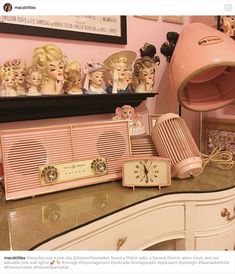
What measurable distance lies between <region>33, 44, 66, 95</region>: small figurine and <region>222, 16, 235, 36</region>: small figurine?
597 millimetres

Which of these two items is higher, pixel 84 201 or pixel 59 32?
pixel 59 32

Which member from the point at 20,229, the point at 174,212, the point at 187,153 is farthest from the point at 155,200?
the point at 20,229

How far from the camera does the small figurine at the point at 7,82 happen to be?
2.59 feet

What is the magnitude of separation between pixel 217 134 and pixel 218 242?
20.5 inches

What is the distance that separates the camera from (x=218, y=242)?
825mm

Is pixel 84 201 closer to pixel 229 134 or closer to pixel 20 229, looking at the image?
pixel 20 229

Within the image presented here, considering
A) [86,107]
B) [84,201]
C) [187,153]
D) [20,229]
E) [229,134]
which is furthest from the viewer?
[229,134]

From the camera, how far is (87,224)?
0.61m

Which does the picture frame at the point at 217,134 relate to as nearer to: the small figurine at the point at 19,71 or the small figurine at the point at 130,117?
the small figurine at the point at 130,117

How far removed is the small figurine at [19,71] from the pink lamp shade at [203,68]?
1.44 ft
